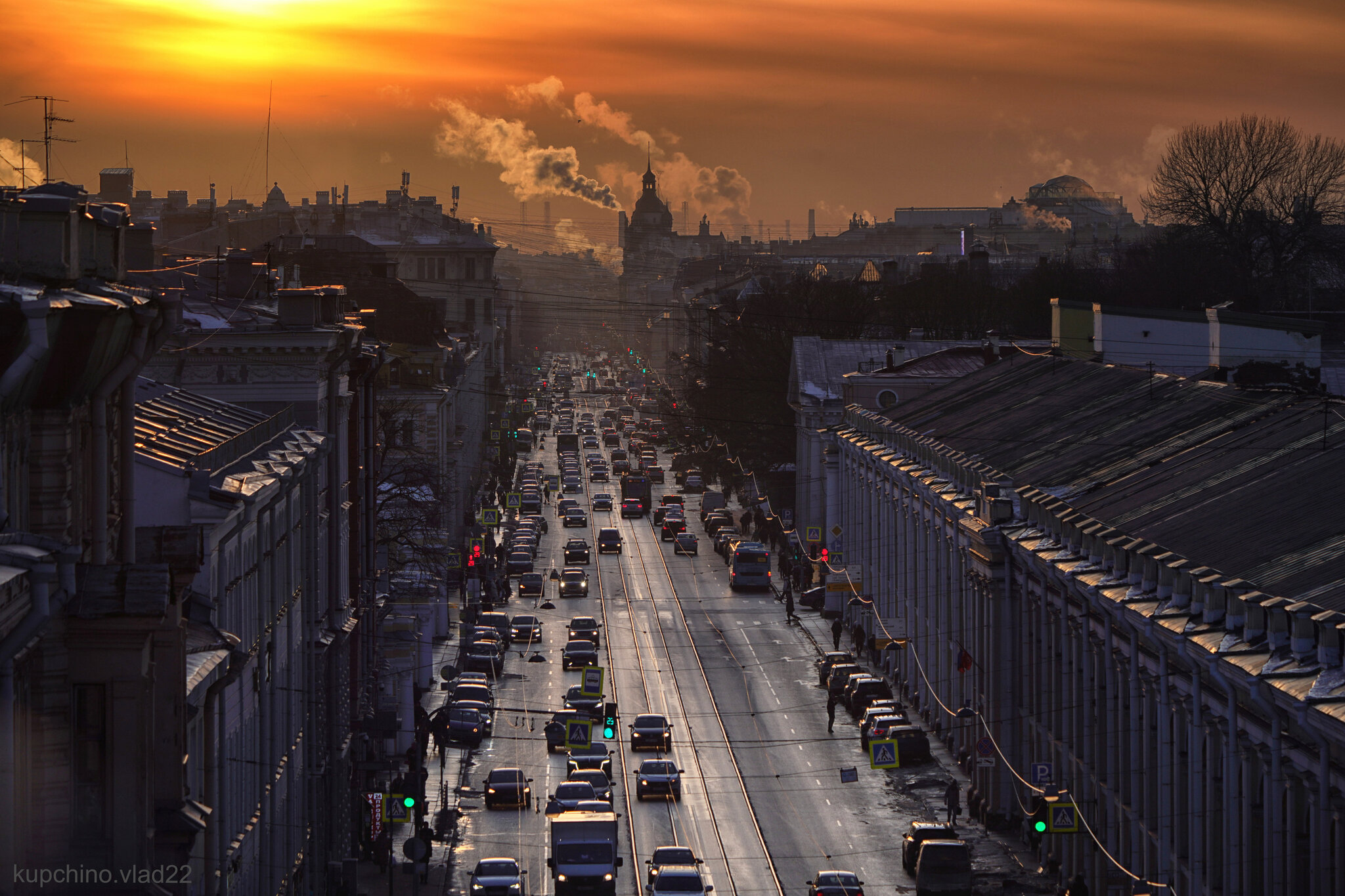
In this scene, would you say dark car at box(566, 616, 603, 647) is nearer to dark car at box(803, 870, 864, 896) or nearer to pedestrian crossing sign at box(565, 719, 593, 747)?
pedestrian crossing sign at box(565, 719, 593, 747)

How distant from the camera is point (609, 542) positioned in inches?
3625

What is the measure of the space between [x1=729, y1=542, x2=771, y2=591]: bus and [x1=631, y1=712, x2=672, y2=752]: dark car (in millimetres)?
28954

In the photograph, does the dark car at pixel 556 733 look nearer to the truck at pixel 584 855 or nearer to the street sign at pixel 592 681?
the street sign at pixel 592 681

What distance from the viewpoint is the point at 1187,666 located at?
2927 cm

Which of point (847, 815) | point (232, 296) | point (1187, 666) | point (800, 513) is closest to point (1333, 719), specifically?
point (1187, 666)

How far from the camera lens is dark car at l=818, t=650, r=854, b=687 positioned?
5922 centimetres

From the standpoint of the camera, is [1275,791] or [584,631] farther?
[584,631]

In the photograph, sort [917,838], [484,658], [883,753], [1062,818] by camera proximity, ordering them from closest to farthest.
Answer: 1. [1062,818]
2. [917,838]
3. [883,753]
4. [484,658]

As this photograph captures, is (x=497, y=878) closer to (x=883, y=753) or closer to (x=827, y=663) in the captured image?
(x=883, y=753)

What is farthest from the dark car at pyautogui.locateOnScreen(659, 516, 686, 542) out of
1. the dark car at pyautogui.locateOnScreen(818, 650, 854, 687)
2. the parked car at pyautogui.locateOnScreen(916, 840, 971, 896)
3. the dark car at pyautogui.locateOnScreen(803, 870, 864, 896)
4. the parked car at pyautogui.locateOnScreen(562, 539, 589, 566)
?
the dark car at pyautogui.locateOnScreen(803, 870, 864, 896)

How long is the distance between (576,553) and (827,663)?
27.9 metres

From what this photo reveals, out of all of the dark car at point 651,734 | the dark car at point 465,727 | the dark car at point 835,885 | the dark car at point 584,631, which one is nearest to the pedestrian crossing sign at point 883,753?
the dark car at point 835,885

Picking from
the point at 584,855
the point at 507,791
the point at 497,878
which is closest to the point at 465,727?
the point at 507,791

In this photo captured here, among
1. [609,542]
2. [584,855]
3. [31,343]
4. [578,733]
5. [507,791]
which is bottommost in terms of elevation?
[507,791]
